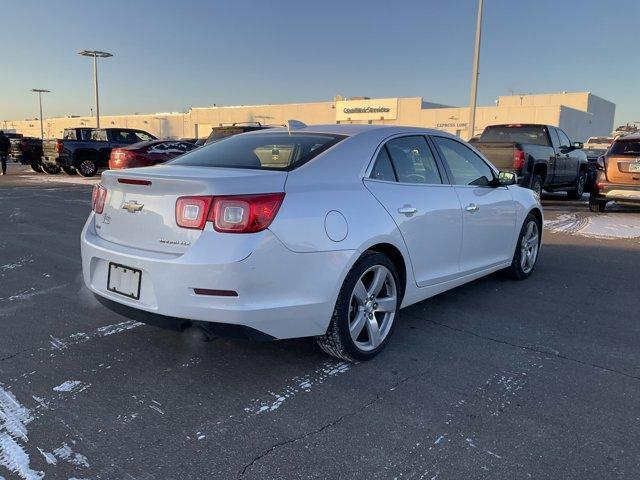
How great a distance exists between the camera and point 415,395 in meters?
3.14

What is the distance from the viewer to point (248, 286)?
9.34ft

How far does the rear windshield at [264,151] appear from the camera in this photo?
138 inches

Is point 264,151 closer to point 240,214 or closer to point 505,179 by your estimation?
point 240,214

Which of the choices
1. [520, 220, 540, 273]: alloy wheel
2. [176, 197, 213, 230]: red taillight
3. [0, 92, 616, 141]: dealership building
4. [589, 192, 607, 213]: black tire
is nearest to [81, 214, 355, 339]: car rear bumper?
[176, 197, 213, 230]: red taillight

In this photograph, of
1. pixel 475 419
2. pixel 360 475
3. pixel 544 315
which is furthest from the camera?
pixel 544 315

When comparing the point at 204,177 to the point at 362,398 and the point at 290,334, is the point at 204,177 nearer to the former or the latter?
the point at 290,334

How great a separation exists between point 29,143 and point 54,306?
19.8 metres

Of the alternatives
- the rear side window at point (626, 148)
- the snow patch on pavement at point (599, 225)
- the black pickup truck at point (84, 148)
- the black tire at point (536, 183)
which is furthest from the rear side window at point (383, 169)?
the black pickup truck at point (84, 148)

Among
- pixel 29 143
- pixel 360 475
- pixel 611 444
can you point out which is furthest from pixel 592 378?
pixel 29 143

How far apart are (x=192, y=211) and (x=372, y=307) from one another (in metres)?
1.39

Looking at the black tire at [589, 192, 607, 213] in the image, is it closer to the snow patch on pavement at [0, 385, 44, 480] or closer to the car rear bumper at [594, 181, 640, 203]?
the car rear bumper at [594, 181, 640, 203]

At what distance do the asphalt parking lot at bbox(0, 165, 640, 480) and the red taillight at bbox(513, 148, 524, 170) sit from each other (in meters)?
5.94

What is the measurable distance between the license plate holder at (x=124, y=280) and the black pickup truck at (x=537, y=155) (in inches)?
337

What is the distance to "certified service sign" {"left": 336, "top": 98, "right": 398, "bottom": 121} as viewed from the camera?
2223 inches
